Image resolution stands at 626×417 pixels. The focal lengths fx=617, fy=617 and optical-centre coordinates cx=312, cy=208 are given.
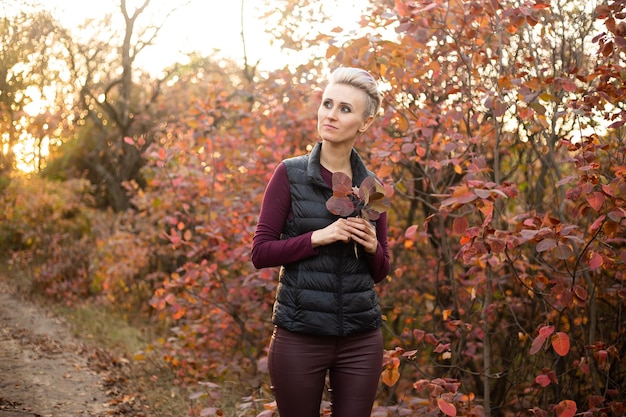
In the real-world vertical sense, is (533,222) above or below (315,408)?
above

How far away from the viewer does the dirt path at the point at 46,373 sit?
4.12 m

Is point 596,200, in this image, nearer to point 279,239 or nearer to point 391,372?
point 391,372

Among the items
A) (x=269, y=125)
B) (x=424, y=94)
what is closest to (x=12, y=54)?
(x=269, y=125)

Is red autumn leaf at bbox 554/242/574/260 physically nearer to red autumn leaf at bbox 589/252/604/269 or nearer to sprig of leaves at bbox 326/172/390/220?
red autumn leaf at bbox 589/252/604/269

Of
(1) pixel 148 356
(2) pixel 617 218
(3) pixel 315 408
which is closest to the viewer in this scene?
(3) pixel 315 408

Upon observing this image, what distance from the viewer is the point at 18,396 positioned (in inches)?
166

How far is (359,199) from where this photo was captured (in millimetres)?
2020

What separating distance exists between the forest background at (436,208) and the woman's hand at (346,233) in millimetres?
519

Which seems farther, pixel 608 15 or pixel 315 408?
pixel 608 15

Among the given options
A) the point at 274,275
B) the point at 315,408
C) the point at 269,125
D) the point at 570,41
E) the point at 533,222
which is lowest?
the point at 315,408

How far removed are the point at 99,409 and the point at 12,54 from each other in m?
4.25

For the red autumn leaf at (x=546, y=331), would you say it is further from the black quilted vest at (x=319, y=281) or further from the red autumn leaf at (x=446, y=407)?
the black quilted vest at (x=319, y=281)

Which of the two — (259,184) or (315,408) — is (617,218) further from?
(259,184)

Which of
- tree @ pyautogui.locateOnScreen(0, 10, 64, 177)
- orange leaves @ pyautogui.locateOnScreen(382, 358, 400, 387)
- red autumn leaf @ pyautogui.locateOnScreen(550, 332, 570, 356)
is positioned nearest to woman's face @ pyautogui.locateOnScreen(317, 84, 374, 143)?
orange leaves @ pyautogui.locateOnScreen(382, 358, 400, 387)
